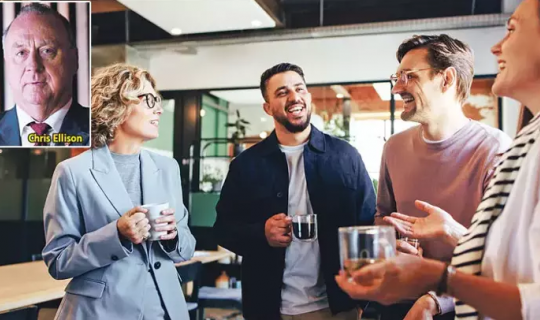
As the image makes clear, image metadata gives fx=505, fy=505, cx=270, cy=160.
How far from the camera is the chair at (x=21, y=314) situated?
7.23ft

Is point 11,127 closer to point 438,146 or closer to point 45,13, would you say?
point 45,13

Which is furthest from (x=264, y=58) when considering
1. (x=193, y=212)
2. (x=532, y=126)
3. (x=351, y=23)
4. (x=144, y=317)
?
(x=532, y=126)

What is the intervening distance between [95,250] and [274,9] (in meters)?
1.96

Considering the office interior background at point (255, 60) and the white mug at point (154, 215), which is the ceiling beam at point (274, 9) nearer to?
the office interior background at point (255, 60)

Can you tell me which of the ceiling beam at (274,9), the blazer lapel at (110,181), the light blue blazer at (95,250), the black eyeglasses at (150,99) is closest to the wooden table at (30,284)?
the light blue blazer at (95,250)

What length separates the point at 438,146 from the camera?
1863 millimetres

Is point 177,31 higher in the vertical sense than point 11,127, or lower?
higher

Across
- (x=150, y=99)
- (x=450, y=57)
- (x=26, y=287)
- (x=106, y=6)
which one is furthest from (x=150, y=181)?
(x=106, y=6)

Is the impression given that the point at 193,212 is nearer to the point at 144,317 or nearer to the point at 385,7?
the point at 144,317

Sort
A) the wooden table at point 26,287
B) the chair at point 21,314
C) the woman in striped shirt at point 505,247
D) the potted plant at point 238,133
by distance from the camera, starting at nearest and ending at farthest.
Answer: the woman in striped shirt at point 505,247, the chair at point 21,314, the wooden table at point 26,287, the potted plant at point 238,133

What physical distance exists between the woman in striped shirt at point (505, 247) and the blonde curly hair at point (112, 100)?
1.27 metres

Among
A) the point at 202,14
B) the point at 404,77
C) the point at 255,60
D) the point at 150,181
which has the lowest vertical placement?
the point at 150,181

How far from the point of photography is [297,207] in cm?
215

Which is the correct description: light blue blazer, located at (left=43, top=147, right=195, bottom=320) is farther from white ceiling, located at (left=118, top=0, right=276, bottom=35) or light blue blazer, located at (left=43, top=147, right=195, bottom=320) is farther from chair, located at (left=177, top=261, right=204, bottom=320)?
white ceiling, located at (left=118, top=0, right=276, bottom=35)
